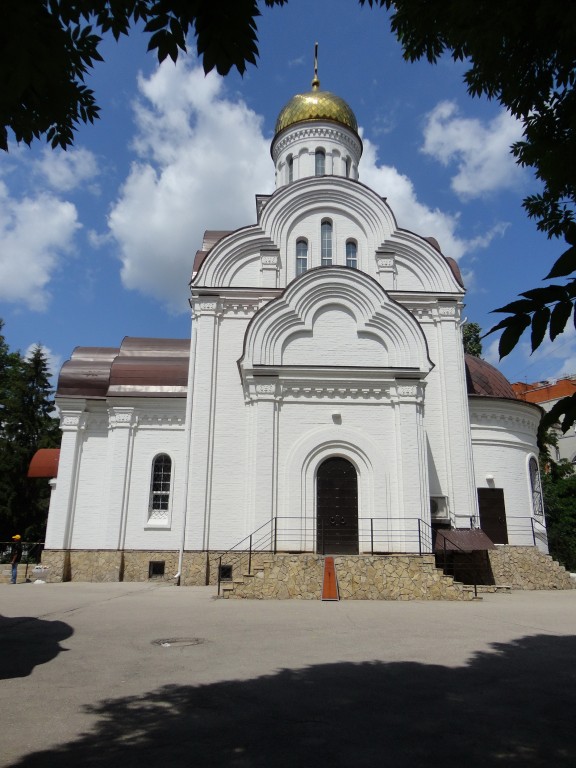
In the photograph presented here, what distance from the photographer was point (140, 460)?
19.2m

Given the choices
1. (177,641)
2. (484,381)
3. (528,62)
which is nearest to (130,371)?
(484,381)

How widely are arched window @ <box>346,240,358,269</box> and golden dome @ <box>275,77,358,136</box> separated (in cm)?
A: 784

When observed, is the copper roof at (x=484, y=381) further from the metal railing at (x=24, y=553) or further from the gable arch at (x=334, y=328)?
the metal railing at (x=24, y=553)

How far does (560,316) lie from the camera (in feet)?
7.10

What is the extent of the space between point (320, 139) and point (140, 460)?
1534 centimetres

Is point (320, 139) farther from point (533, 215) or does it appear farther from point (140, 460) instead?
point (533, 215)

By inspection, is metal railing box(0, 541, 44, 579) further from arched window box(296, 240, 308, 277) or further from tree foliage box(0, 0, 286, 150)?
tree foliage box(0, 0, 286, 150)

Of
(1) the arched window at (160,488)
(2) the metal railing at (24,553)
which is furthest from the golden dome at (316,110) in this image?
(2) the metal railing at (24,553)

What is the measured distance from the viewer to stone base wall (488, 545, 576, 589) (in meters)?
17.4

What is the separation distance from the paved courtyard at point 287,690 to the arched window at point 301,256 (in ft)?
40.0

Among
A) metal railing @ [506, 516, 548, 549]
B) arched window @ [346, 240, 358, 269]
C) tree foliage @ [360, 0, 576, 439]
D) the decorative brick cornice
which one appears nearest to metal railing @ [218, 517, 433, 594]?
metal railing @ [506, 516, 548, 549]

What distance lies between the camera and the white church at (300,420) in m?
15.6

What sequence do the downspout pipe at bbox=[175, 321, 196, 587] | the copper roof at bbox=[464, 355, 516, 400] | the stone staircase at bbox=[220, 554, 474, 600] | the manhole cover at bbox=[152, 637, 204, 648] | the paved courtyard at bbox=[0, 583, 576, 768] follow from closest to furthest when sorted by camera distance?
the paved courtyard at bbox=[0, 583, 576, 768] → the manhole cover at bbox=[152, 637, 204, 648] → the stone staircase at bbox=[220, 554, 474, 600] → the downspout pipe at bbox=[175, 321, 196, 587] → the copper roof at bbox=[464, 355, 516, 400]

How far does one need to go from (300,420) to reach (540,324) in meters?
14.1
